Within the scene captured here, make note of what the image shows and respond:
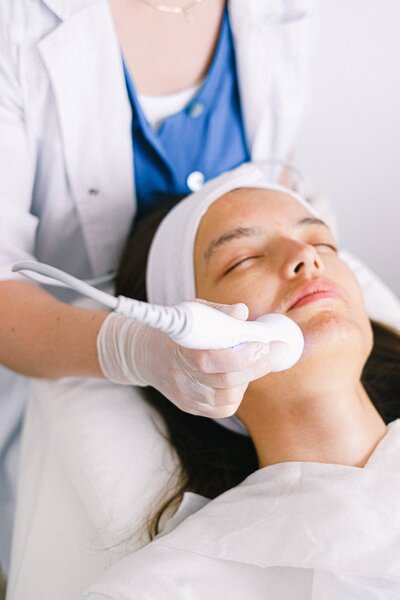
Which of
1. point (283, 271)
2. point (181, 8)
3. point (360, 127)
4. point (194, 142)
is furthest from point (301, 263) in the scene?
point (360, 127)

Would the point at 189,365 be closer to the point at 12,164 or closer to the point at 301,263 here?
the point at 301,263

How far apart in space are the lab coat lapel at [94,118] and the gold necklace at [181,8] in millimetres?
111

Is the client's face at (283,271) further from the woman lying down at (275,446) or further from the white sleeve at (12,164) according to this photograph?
the white sleeve at (12,164)

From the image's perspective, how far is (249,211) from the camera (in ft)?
4.22

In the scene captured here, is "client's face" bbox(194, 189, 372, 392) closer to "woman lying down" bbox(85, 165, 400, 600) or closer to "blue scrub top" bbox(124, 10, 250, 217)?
"woman lying down" bbox(85, 165, 400, 600)

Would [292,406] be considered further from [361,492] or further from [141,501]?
[141,501]

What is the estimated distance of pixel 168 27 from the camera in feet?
4.74

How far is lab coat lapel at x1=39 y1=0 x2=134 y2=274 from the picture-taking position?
1328mm

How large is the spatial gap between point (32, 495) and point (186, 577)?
0.40 meters

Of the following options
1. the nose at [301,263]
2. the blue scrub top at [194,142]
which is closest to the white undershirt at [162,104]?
the blue scrub top at [194,142]

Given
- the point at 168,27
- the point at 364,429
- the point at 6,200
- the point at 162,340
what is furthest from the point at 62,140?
the point at 364,429

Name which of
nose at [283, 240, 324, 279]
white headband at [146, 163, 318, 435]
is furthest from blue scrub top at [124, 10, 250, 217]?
nose at [283, 240, 324, 279]

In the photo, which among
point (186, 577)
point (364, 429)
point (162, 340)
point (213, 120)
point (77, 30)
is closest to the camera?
point (162, 340)

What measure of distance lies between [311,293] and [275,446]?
10.0 inches
